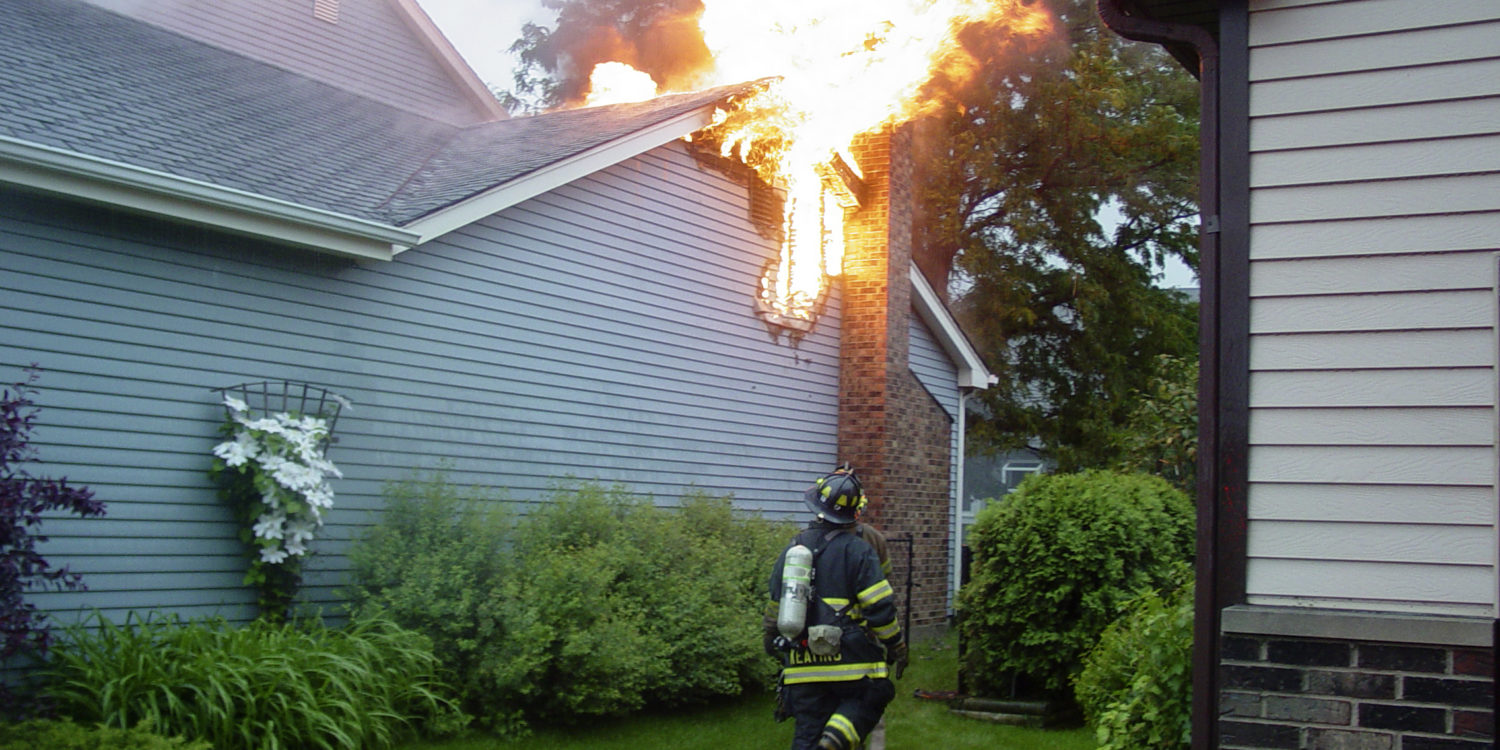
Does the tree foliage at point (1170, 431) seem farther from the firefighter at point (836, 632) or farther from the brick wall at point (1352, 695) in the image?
the brick wall at point (1352, 695)

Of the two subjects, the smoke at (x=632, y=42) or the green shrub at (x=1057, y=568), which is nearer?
the green shrub at (x=1057, y=568)

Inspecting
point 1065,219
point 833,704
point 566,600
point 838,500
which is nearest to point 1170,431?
point 566,600

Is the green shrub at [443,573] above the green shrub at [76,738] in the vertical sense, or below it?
above

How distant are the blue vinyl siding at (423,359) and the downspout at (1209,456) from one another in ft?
21.4

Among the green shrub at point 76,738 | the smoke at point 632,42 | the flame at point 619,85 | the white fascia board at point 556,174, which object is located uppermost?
the smoke at point 632,42

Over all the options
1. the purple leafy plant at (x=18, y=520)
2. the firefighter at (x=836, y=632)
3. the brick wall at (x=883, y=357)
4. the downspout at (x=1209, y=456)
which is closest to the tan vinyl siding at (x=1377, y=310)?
the downspout at (x=1209, y=456)

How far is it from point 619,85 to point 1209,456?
13.3 meters

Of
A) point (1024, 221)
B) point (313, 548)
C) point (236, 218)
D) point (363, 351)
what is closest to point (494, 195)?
point (363, 351)

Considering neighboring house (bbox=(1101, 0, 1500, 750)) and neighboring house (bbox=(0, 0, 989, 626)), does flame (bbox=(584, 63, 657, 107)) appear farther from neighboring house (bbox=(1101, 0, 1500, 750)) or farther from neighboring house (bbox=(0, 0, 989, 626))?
neighboring house (bbox=(1101, 0, 1500, 750))

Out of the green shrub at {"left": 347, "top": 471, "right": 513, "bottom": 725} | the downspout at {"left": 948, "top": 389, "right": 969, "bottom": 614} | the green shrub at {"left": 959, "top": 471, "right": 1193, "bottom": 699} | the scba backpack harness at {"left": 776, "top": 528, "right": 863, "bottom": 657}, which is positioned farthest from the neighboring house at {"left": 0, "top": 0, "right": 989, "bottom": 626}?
the scba backpack harness at {"left": 776, "top": 528, "right": 863, "bottom": 657}

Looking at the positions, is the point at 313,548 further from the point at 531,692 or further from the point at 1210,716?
the point at 1210,716

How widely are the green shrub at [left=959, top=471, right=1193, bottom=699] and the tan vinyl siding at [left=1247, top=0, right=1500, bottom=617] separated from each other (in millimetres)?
5101

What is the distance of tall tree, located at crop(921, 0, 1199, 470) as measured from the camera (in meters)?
23.7

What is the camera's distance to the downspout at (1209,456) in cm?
445
